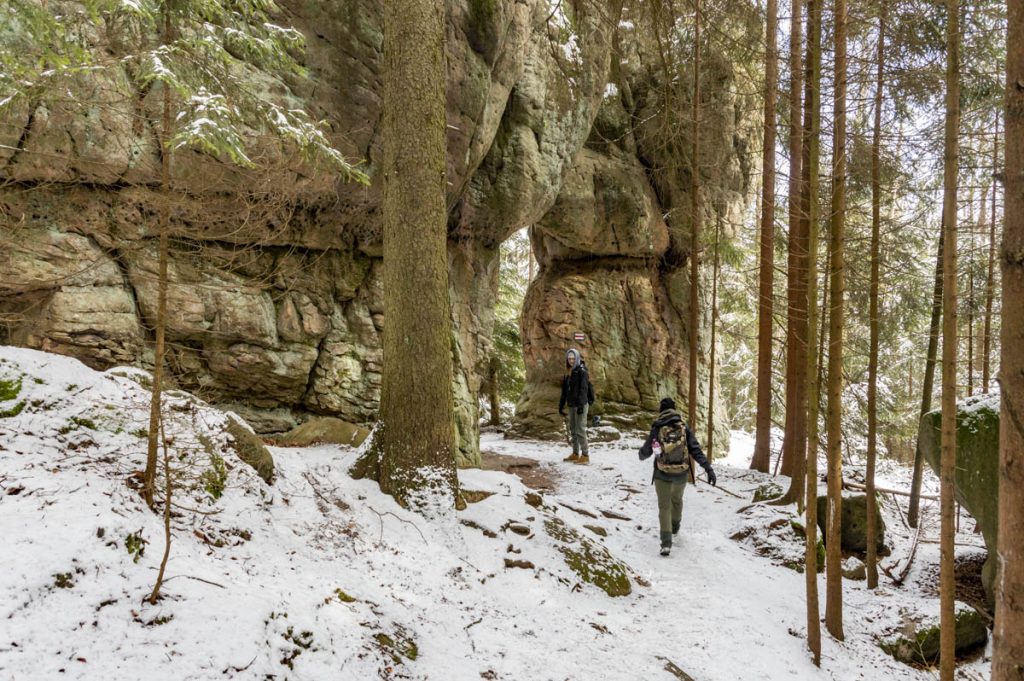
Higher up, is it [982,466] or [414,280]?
[414,280]

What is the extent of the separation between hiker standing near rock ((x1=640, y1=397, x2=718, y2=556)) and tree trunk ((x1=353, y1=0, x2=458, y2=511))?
3.22 m

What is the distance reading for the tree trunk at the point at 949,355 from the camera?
4648 mm

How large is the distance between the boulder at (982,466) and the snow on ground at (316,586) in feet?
4.14

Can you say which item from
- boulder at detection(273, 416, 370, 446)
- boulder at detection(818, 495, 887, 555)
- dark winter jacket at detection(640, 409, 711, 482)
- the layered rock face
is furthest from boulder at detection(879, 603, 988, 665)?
boulder at detection(273, 416, 370, 446)

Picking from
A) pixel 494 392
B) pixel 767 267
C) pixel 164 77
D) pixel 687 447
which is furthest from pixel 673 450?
pixel 494 392

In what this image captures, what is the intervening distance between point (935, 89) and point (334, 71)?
8.73 meters

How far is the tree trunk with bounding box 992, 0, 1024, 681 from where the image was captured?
106 inches

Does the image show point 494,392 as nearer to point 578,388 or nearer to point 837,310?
point 578,388

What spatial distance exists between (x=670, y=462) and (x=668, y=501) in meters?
0.55

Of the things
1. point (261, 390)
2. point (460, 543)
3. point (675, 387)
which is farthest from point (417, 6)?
point (675, 387)

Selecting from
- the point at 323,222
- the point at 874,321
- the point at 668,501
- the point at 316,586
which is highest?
the point at 323,222

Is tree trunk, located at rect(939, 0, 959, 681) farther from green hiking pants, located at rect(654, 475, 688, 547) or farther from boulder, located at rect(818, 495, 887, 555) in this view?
boulder, located at rect(818, 495, 887, 555)

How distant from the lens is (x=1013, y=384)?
2.73 metres

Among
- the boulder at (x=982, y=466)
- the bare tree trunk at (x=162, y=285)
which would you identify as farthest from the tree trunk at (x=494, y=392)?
the bare tree trunk at (x=162, y=285)
